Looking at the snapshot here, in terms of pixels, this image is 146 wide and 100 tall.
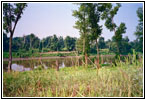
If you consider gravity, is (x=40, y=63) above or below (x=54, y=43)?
below

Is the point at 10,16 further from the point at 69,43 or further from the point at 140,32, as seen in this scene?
the point at 140,32

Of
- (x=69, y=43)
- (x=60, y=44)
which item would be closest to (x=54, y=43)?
(x=60, y=44)

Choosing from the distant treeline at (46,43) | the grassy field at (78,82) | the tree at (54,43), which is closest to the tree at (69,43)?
the distant treeline at (46,43)

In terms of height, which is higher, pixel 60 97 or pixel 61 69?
pixel 61 69

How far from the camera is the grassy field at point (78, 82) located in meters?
2.03

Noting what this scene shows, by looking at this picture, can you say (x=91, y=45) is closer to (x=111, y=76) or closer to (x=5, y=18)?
(x=111, y=76)

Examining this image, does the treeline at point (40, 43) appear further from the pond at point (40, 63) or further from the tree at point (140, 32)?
the tree at point (140, 32)

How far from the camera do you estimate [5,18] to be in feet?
10.1

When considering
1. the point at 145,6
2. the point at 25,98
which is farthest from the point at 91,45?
the point at 25,98

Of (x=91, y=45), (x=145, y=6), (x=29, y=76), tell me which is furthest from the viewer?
(x=91, y=45)

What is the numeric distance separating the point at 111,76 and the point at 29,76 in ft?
5.30

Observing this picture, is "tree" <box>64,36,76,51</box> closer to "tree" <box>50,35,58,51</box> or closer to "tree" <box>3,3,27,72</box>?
"tree" <box>50,35,58,51</box>

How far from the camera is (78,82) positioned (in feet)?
8.01

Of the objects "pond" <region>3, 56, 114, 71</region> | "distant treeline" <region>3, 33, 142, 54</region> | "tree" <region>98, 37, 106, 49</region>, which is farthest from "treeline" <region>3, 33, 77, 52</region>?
"tree" <region>98, 37, 106, 49</region>
